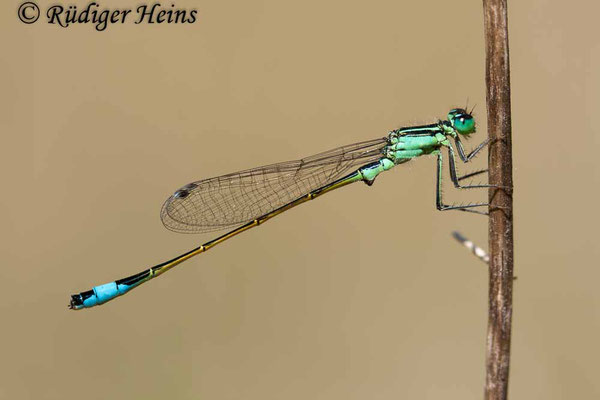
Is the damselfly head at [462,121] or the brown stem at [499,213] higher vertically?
the damselfly head at [462,121]

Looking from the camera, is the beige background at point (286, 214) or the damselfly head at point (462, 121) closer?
the damselfly head at point (462, 121)

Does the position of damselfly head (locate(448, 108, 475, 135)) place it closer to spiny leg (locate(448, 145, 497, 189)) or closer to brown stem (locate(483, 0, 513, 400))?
spiny leg (locate(448, 145, 497, 189))

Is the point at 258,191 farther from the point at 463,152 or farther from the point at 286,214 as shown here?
the point at 286,214

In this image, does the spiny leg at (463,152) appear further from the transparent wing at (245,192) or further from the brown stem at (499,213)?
the brown stem at (499,213)

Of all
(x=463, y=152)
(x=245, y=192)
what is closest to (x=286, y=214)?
(x=245, y=192)

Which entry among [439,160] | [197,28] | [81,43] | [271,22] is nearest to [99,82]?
[81,43]

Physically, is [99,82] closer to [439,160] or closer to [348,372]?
[348,372]

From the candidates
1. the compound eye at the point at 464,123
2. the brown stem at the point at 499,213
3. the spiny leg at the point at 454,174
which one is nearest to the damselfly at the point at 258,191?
the spiny leg at the point at 454,174
